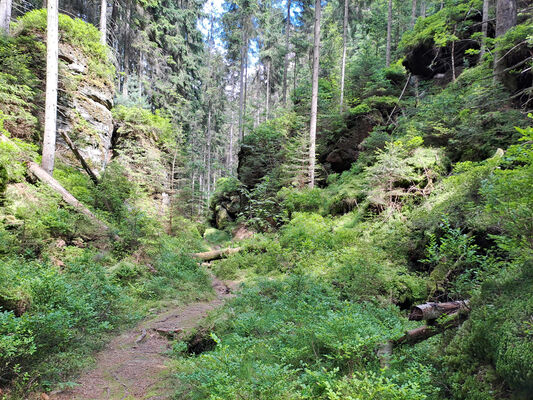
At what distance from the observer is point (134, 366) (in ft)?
14.5

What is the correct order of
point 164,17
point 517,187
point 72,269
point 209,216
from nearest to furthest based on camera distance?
point 517,187
point 72,269
point 164,17
point 209,216

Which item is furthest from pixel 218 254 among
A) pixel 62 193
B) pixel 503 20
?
pixel 503 20

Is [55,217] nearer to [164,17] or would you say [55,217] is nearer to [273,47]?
[164,17]

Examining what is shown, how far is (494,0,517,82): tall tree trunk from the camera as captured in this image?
8.84 meters

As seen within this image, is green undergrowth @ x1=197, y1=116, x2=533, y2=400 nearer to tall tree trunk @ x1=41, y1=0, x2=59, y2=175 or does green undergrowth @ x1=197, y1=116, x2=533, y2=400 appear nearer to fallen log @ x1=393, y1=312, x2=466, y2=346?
fallen log @ x1=393, y1=312, x2=466, y2=346

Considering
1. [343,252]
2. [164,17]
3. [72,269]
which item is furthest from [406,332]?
[164,17]

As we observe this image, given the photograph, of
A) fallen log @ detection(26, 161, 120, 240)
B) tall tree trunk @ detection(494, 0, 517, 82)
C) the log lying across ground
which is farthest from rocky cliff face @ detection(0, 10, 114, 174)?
tall tree trunk @ detection(494, 0, 517, 82)

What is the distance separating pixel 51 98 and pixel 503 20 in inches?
640

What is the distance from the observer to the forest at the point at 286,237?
3.06m

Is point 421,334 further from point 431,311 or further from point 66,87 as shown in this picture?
point 66,87

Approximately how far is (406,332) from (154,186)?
15.8 metres

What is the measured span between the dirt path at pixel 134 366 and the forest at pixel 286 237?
43mm

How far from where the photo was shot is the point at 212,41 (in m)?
43.4

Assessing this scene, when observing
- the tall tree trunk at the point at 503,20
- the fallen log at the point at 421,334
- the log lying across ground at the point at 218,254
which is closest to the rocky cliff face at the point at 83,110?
the log lying across ground at the point at 218,254
